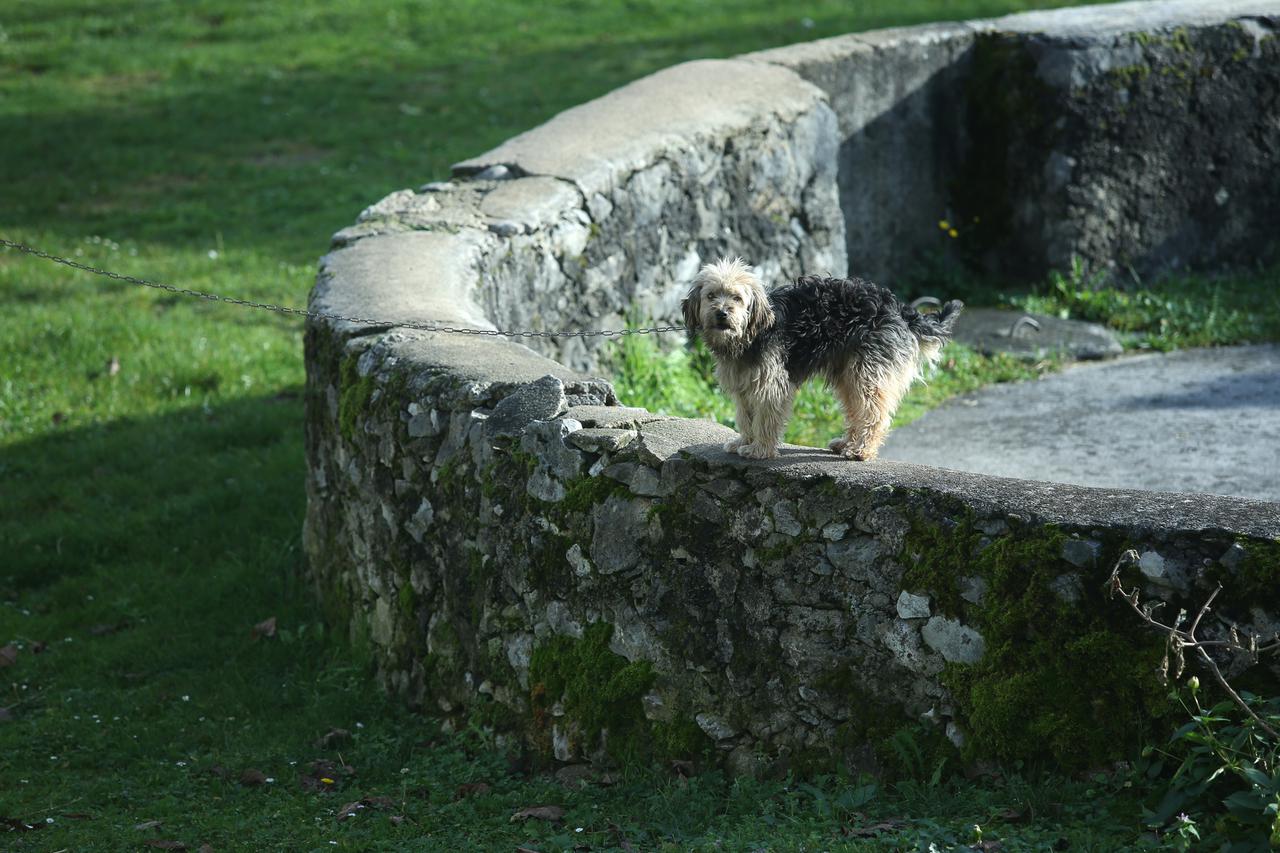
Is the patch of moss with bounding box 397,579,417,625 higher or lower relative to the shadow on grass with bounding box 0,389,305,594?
higher

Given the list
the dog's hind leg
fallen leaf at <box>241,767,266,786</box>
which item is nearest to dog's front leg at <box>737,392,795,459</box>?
the dog's hind leg

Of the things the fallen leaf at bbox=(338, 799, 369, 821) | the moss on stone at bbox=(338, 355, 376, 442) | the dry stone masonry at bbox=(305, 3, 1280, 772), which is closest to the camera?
the dry stone masonry at bbox=(305, 3, 1280, 772)

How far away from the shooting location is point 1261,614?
12.1ft

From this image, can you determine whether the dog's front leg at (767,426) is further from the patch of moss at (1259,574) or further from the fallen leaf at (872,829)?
the patch of moss at (1259,574)

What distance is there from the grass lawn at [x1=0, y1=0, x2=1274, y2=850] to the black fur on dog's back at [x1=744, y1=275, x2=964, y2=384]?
4.52ft

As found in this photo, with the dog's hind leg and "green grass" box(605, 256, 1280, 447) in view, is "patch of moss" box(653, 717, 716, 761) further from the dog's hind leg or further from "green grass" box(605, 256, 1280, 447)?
"green grass" box(605, 256, 1280, 447)

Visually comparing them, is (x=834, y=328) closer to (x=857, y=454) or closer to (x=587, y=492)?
(x=857, y=454)

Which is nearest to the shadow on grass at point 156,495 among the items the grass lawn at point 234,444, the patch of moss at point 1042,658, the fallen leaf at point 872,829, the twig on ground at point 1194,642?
the grass lawn at point 234,444

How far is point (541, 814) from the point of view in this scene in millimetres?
4727

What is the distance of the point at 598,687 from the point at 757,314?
1.42m

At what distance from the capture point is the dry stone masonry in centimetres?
400

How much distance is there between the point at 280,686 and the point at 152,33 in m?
14.5

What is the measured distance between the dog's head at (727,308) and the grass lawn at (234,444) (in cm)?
143

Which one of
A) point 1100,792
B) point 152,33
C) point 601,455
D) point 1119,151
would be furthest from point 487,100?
point 1100,792
